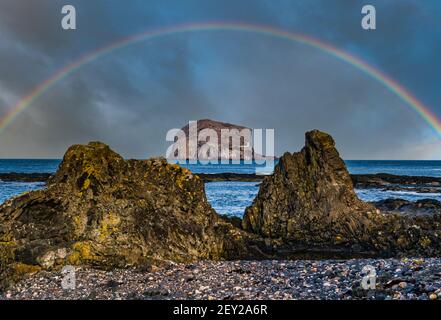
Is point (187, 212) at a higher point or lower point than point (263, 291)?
higher

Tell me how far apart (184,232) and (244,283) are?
5419 millimetres

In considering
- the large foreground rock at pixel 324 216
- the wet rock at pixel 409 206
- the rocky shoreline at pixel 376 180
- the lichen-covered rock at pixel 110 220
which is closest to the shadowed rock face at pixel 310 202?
the large foreground rock at pixel 324 216

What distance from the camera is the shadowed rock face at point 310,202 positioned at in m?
19.7

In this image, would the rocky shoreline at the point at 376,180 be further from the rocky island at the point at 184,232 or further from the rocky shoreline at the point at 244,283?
the rocky shoreline at the point at 244,283

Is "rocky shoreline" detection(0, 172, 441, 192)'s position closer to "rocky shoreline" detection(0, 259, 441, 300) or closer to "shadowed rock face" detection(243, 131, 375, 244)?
"shadowed rock face" detection(243, 131, 375, 244)

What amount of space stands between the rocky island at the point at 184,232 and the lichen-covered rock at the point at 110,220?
44mm

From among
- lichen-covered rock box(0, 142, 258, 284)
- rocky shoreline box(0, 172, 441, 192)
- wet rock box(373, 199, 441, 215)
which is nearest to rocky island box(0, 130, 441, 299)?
lichen-covered rock box(0, 142, 258, 284)

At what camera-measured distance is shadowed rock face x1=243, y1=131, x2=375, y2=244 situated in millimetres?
19677

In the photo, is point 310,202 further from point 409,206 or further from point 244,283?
point 409,206
